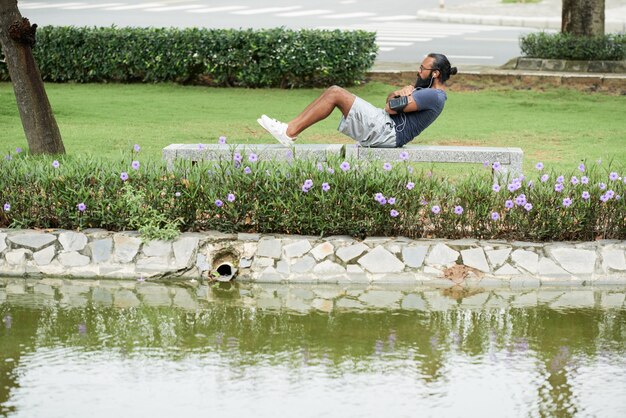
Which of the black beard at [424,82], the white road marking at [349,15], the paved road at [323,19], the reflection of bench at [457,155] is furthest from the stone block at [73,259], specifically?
the white road marking at [349,15]

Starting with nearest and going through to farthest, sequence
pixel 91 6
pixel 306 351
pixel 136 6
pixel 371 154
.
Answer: pixel 306 351
pixel 371 154
pixel 91 6
pixel 136 6

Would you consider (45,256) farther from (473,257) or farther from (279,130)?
(473,257)

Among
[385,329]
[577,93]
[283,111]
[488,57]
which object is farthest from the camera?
[488,57]

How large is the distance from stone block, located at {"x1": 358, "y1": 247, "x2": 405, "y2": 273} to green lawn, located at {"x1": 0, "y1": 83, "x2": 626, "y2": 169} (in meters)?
3.67

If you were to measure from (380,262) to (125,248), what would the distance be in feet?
6.12

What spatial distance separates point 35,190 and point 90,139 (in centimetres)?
436

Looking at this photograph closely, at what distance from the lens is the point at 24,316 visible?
7430 mm

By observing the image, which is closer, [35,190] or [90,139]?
[35,190]

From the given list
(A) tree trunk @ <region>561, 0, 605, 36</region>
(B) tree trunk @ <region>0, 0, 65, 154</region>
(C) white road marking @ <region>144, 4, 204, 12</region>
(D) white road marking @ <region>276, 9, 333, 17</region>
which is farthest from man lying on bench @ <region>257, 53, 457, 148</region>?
(C) white road marking @ <region>144, 4, 204, 12</region>

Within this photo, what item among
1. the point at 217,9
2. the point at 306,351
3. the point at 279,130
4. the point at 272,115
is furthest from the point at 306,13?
the point at 306,351

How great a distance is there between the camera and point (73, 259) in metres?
8.40

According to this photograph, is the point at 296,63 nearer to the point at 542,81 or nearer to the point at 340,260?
the point at 542,81

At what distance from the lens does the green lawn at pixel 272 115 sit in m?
12.8

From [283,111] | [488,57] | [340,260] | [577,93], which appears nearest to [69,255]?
[340,260]
